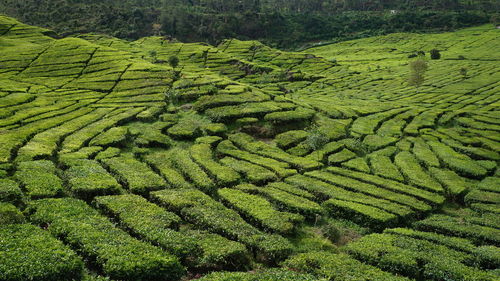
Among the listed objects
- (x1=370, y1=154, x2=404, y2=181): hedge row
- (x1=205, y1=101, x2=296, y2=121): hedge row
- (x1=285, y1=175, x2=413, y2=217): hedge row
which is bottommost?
(x1=370, y1=154, x2=404, y2=181): hedge row

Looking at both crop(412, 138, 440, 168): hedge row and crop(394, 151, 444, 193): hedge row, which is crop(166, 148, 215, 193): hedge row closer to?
crop(394, 151, 444, 193): hedge row

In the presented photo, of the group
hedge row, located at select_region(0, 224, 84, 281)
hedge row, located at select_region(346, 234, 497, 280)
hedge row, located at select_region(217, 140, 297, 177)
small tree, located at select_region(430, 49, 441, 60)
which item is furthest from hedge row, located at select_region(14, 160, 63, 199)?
small tree, located at select_region(430, 49, 441, 60)

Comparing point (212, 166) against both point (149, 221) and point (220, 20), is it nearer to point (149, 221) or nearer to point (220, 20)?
point (149, 221)

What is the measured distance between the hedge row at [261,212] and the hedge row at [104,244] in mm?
6551

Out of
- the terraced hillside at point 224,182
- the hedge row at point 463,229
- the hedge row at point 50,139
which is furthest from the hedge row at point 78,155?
the hedge row at point 463,229

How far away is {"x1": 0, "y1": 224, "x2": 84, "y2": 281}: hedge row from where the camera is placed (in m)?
13.5

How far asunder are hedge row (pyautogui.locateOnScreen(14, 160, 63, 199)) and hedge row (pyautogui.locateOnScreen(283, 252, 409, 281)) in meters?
15.3

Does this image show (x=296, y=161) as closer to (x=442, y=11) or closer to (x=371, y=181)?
(x=371, y=181)

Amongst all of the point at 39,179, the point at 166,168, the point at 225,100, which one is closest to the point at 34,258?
the point at 39,179

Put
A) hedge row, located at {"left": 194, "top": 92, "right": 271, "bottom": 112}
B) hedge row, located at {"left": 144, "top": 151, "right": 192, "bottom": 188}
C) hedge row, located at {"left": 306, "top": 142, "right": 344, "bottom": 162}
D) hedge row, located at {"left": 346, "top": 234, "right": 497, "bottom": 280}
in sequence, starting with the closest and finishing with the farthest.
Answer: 1. hedge row, located at {"left": 346, "top": 234, "right": 497, "bottom": 280}
2. hedge row, located at {"left": 144, "top": 151, "right": 192, "bottom": 188}
3. hedge row, located at {"left": 306, "top": 142, "right": 344, "bottom": 162}
4. hedge row, located at {"left": 194, "top": 92, "right": 271, "bottom": 112}

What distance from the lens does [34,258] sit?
14195 mm

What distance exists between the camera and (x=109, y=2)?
526ft

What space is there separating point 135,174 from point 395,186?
69.3 ft

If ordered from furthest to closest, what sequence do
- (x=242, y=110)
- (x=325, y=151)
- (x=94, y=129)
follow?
(x=242, y=110) → (x=325, y=151) → (x=94, y=129)
